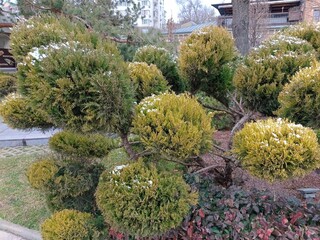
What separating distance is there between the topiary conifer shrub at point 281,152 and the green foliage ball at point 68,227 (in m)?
1.19

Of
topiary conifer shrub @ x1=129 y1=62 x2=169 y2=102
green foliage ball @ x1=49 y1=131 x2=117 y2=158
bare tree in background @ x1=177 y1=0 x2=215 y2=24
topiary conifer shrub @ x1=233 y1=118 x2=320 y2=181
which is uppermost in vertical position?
bare tree in background @ x1=177 y1=0 x2=215 y2=24

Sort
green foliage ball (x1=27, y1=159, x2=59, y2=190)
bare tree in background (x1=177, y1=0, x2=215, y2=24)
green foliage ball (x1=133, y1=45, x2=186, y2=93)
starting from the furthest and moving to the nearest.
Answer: bare tree in background (x1=177, y1=0, x2=215, y2=24) → green foliage ball (x1=133, y1=45, x2=186, y2=93) → green foliage ball (x1=27, y1=159, x2=59, y2=190)

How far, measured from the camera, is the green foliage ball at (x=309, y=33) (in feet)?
7.16

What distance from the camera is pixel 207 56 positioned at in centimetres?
196

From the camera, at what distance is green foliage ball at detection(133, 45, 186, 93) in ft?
7.77

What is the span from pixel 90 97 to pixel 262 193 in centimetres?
144

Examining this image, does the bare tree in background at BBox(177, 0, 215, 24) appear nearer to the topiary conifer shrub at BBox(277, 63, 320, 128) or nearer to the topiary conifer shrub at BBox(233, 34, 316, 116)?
the topiary conifer shrub at BBox(233, 34, 316, 116)

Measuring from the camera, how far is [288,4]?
12828 mm

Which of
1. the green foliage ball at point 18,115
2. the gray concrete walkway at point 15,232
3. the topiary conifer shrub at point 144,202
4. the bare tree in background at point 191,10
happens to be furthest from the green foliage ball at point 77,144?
the bare tree in background at point 191,10

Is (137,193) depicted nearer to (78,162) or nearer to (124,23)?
(78,162)

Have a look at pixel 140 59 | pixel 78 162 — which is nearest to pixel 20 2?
pixel 140 59

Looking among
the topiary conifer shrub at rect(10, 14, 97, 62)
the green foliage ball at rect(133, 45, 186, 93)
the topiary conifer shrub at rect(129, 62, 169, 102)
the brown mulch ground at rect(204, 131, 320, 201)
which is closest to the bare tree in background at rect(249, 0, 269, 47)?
the brown mulch ground at rect(204, 131, 320, 201)

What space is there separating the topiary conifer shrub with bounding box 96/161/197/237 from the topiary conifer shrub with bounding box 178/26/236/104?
93 cm

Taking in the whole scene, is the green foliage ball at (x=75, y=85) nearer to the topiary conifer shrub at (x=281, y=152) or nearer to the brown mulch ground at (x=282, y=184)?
the topiary conifer shrub at (x=281, y=152)
